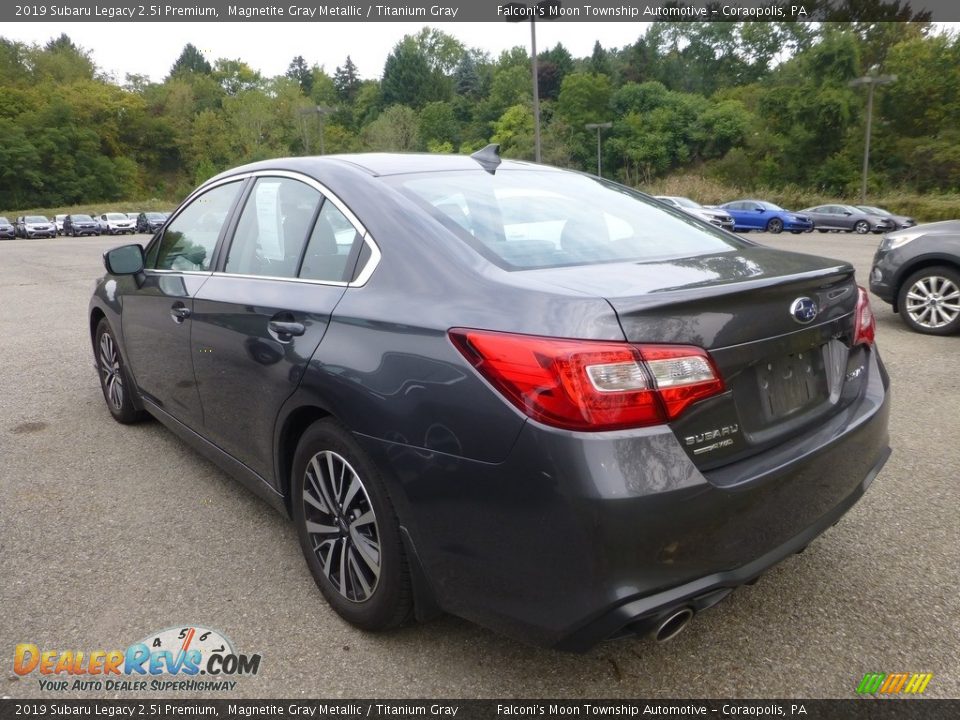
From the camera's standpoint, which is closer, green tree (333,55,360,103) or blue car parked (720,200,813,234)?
blue car parked (720,200,813,234)

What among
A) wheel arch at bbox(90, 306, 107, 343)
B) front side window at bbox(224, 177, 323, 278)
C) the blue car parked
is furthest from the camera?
the blue car parked

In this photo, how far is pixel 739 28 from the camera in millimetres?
84562

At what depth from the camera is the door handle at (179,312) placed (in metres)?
3.30

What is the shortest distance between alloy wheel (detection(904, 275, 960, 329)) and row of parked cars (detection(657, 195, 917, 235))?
76.1ft

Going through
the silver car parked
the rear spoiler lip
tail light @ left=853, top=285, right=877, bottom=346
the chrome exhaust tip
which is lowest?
the silver car parked

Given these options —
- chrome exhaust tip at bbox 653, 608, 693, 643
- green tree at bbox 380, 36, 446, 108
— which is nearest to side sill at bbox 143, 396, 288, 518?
chrome exhaust tip at bbox 653, 608, 693, 643

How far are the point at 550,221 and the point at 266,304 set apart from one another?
1.09m

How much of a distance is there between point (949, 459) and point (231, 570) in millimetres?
3580

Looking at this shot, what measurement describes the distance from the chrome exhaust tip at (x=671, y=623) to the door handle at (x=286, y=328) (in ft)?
4.70

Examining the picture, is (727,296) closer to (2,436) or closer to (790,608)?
(790,608)

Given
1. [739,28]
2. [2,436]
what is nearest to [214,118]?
[739,28]

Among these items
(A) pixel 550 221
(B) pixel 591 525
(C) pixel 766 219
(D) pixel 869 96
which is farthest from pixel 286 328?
(D) pixel 869 96

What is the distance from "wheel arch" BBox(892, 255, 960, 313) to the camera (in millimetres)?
6844

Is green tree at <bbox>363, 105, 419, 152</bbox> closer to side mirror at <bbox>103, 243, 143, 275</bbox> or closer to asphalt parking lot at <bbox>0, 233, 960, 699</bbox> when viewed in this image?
side mirror at <bbox>103, 243, 143, 275</bbox>
